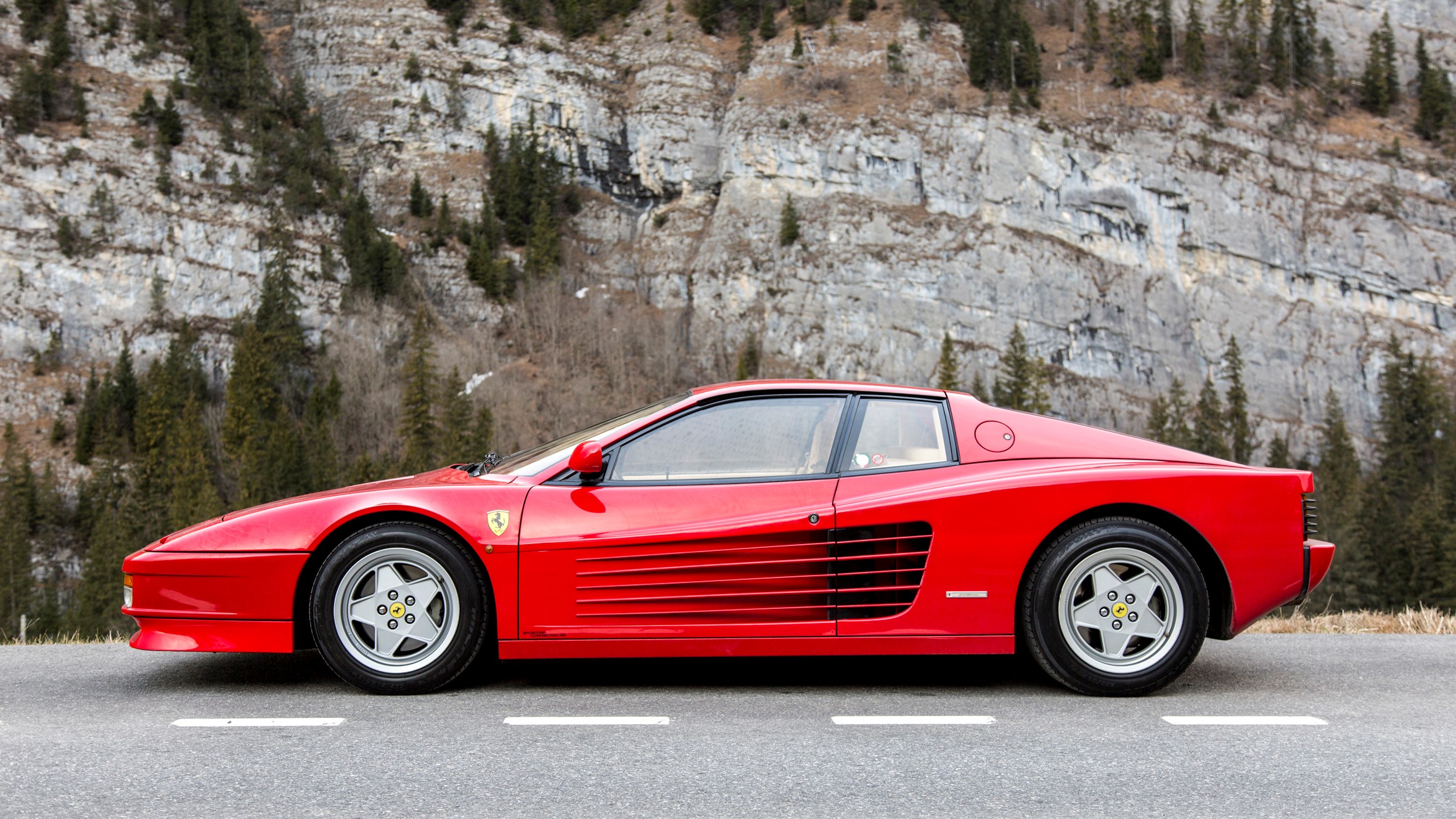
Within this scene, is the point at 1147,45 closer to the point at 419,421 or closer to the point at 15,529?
the point at 419,421

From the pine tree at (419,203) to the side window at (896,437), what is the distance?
9670 cm

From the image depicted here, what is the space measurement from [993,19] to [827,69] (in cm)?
1755

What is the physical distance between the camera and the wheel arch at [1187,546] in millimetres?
4168

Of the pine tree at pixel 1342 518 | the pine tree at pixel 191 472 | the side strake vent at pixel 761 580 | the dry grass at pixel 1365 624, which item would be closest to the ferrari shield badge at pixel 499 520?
the side strake vent at pixel 761 580

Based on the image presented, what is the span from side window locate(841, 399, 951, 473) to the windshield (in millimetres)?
816

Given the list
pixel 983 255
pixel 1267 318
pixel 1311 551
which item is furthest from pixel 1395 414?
pixel 1311 551

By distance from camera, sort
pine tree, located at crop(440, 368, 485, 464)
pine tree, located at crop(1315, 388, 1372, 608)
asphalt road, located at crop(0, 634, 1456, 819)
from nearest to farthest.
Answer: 1. asphalt road, located at crop(0, 634, 1456, 819)
2. pine tree, located at crop(1315, 388, 1372, 608)
3. pine tree, located at crop(440, 368, 485, 464)

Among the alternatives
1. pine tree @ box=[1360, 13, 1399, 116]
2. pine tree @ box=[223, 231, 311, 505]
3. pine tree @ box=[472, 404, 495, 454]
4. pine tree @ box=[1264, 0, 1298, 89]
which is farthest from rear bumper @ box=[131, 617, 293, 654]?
pine tree @ box=[1360, 13, 1399, 116]

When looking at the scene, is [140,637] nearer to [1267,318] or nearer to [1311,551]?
[1311,551]

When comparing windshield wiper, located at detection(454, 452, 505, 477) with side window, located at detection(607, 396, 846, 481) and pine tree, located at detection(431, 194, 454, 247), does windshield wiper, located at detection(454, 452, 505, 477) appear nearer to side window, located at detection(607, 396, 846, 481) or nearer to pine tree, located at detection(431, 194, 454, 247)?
side window, located at detection(607, 396, 846, 481)

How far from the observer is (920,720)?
3703 millimetres

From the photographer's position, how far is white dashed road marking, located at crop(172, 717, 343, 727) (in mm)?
3632

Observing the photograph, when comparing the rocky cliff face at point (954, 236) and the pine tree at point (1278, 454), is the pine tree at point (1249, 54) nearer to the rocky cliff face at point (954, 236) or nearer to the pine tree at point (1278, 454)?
the rocky cliff face at point (954, 236)

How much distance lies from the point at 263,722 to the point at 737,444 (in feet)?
7.10
